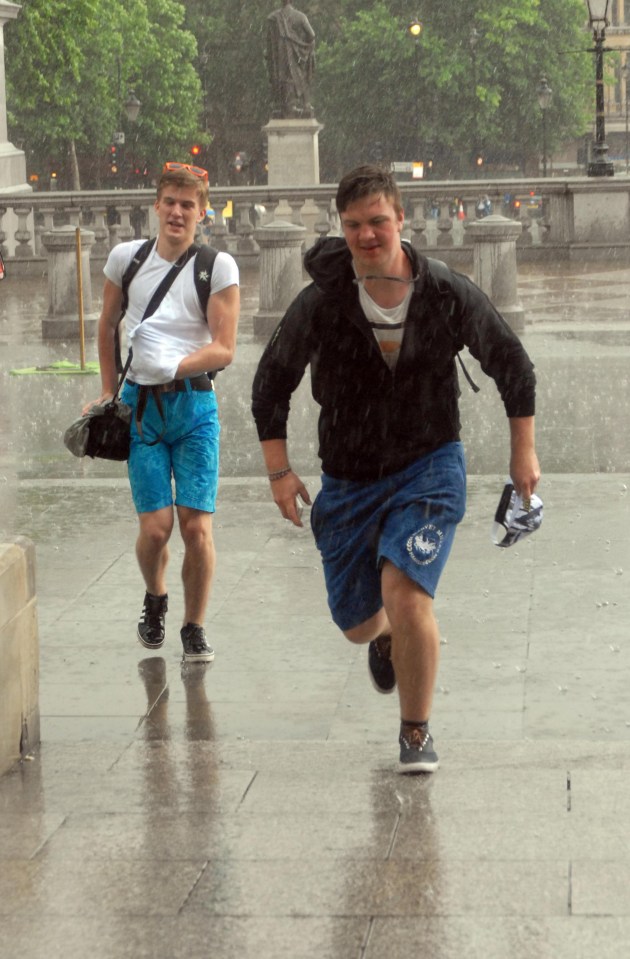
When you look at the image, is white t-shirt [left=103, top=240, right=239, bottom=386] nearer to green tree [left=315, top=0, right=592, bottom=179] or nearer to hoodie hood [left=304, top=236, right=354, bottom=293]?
hoodie hood [left=304, top=236, right=354, bottom=293]

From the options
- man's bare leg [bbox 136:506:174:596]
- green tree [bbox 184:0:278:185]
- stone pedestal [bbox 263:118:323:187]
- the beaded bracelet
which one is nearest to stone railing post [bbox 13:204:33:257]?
stone pedestal [bbox 263:118:323:187]

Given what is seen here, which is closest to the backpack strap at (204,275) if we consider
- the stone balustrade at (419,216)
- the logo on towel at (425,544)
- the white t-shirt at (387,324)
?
the white t-shirt at (387,324)

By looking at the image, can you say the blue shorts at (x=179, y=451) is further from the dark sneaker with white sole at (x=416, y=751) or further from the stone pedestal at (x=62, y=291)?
the stone pedestal at (x=62, y=291)

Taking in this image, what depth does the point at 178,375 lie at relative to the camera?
6.28 metres

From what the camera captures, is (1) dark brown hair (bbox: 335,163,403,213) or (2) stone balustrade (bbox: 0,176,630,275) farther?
(2) stone balustrade (bbox: 0,176,630,275)

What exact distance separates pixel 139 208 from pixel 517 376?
25.2m

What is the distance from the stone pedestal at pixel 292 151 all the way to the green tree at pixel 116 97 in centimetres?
1395

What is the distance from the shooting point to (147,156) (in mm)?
74688

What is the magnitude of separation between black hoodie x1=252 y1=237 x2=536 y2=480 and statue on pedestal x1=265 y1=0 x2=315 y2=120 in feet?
107

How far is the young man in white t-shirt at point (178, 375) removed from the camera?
6.30 metres

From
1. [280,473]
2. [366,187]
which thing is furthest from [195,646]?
[366,187]

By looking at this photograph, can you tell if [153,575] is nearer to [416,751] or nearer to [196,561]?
[196,561]

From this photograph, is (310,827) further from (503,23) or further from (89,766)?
(503,23)

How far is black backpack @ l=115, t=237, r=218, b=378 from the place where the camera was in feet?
20.8
